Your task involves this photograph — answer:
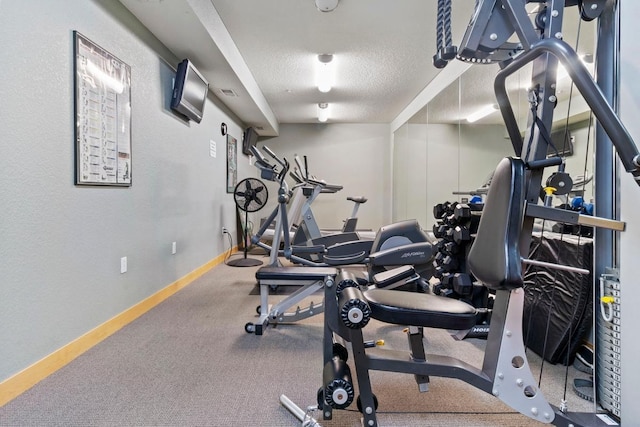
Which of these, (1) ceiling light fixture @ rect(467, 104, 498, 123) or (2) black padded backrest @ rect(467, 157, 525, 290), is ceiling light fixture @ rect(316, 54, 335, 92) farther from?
(2) black padded backrest @ rect(467, 157, 525, 290)

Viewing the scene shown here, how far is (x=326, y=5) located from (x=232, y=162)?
3.01 metres

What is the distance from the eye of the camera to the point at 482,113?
3.40m

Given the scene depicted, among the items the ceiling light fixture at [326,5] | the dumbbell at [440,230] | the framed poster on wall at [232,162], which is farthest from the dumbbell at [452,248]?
the framed poster on wall at [232,162]

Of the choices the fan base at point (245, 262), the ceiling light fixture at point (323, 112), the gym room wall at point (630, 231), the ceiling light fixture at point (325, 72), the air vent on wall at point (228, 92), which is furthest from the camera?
the ceiling light fixture at point (323, 112)

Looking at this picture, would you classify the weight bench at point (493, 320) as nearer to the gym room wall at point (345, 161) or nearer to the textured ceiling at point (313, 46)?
the textured ceiling at point (313, 46)

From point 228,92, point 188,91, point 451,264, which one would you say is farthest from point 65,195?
point 228,92

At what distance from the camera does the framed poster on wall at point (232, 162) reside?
196 inches

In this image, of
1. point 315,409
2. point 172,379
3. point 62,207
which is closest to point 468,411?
point 315,409

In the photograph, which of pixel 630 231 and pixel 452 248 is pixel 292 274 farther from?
pixel 630 231

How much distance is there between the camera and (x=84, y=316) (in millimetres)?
1977

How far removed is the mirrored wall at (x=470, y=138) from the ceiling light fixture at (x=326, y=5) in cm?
155

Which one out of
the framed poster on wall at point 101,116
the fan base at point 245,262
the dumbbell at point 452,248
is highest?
the framed poster on wall at point 101,116

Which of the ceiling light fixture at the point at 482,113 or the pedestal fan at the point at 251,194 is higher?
the ceiling light fixture at the point at 482,113

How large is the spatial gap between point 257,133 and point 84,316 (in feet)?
16.3
